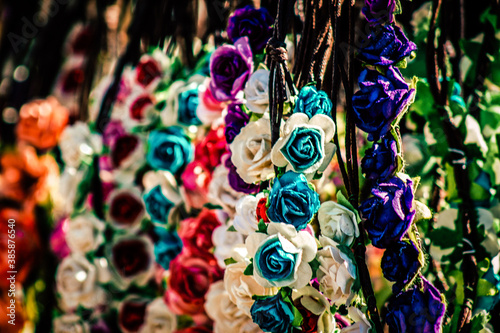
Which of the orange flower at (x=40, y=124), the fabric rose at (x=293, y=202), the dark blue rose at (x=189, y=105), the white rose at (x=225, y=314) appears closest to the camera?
the fabric rose at (x=293, y=202)

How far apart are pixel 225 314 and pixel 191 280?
0.07 meters

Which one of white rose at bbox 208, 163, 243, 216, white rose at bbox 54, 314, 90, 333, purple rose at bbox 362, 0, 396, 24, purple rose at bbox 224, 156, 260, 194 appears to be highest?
purple rose at bbox 362, 0, 396, 24

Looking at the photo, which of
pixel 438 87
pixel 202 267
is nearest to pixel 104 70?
pixel 202 267

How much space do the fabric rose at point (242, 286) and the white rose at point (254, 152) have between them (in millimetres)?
70

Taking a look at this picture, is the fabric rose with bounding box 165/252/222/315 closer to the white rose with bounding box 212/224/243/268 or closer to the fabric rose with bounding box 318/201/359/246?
the white rose with bounding box 212/224/243/268

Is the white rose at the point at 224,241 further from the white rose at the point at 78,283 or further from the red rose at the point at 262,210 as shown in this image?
the white rose at the point at 78,283

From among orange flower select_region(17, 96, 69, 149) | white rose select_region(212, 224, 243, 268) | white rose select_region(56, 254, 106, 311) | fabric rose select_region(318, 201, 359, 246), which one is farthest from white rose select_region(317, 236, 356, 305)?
orange flower select_region(17, 96, 69, 149)

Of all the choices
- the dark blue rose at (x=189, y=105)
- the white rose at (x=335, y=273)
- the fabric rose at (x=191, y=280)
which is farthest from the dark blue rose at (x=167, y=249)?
the white rose at (x=335, y=273)

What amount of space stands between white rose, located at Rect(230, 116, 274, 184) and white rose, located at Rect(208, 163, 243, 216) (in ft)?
0.29

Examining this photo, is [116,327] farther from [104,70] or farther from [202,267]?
[104,70]

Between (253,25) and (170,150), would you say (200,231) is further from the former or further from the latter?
(253,25)

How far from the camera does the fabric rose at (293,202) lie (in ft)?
1.02

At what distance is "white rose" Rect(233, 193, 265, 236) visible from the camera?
0.35 meters

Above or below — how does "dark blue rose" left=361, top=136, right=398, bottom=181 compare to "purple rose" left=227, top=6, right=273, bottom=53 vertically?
below
